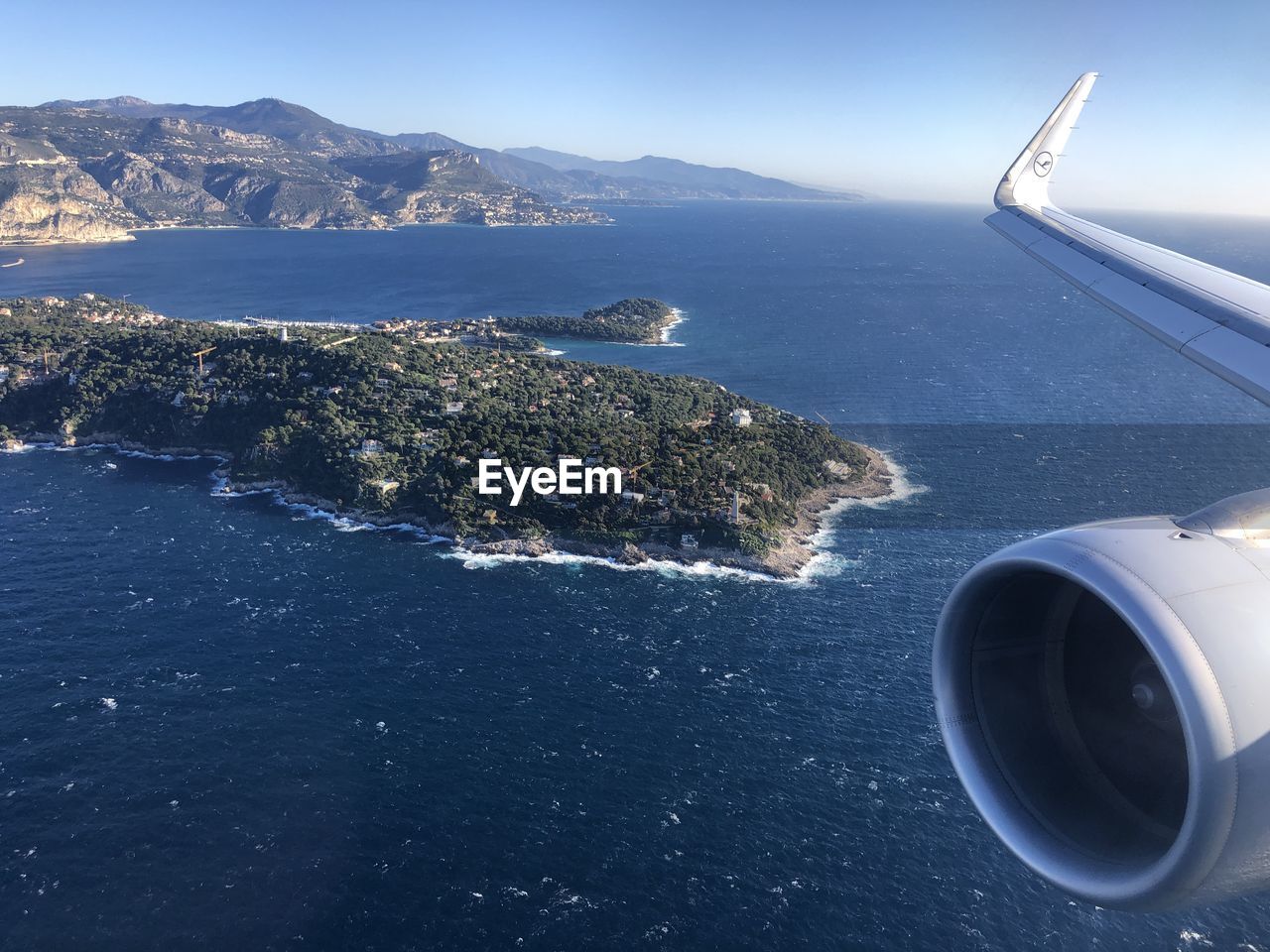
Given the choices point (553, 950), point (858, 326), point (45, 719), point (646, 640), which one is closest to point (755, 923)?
point (553, 950)

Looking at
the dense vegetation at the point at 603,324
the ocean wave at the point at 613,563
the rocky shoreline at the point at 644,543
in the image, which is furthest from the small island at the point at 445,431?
the dense vegetation at the point at 603,324

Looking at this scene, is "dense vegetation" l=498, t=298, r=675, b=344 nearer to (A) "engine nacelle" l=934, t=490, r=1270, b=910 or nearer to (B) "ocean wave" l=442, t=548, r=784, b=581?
(B) "ocean wave" l=442, t=548, r=784, b=581

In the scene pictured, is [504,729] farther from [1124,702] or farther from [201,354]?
[201,354]

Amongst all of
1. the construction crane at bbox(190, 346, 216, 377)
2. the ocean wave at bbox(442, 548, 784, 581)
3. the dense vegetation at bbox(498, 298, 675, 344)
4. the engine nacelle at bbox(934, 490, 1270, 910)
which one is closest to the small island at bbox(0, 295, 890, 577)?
the construction crane at bbox(190, 346, 216, 377)

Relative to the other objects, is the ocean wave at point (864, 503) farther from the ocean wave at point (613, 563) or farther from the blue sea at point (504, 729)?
the ocean wave at point (613, 563)

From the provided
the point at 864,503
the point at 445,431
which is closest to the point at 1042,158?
the point at 864,503
